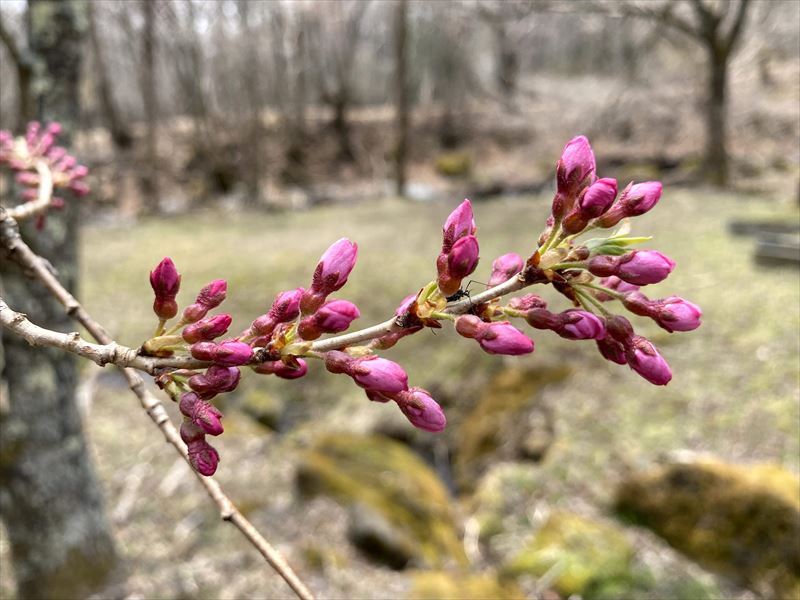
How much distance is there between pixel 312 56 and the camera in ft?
67.6

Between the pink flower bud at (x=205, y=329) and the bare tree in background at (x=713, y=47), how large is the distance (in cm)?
1142

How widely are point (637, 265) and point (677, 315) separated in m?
0.12

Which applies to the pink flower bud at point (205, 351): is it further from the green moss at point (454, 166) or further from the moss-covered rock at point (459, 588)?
the green moss at point (454, 166)

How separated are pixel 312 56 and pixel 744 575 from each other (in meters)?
20.4

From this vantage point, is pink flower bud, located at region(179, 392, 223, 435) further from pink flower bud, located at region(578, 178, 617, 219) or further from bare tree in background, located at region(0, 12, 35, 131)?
bare tree in background, located at region(0, 12, 35, 131)

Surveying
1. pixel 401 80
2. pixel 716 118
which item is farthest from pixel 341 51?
pixel 716 118

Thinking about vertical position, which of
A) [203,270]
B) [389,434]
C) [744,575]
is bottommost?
[203,270]

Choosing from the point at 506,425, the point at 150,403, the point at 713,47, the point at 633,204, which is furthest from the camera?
the point at 713,47

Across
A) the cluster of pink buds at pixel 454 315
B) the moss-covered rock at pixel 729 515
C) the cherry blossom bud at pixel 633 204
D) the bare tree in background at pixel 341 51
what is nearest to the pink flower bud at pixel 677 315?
the cluster of pink buds at pixel 454 315

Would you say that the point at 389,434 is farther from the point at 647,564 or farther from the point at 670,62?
the point at 670,62

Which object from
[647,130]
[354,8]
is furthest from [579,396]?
[354,8]

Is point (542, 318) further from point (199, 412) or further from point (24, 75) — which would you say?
point (24, 75)

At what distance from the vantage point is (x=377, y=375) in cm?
69

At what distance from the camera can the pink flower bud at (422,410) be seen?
2.44 ft
